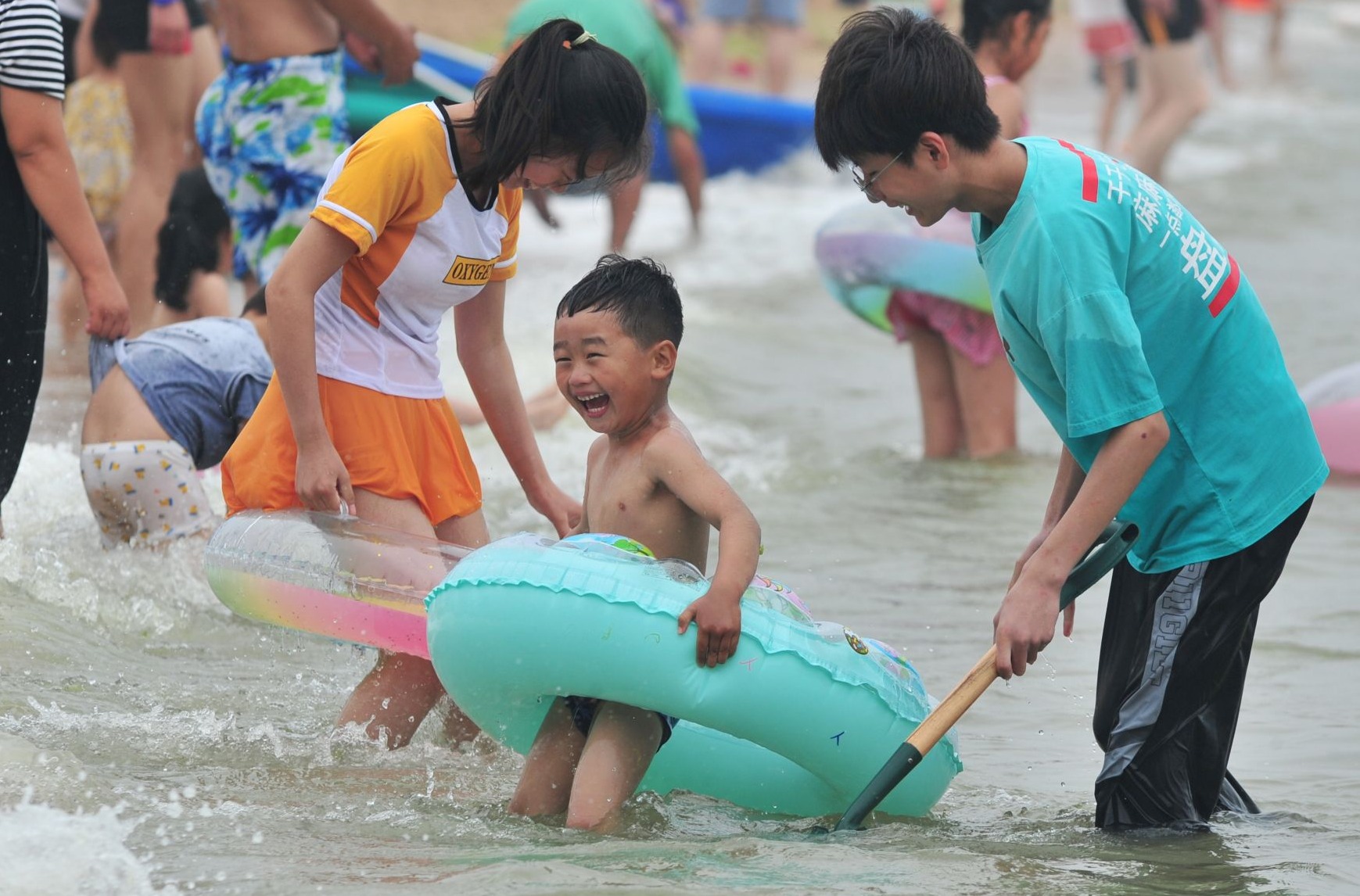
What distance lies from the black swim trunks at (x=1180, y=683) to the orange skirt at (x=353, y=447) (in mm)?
1487

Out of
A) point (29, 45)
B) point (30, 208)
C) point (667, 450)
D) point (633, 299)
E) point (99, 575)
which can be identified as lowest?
point (99, 575)

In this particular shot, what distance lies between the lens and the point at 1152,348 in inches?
122

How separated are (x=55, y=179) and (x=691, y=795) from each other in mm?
2181

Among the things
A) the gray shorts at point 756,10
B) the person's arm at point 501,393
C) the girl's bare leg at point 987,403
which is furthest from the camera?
the gray shorts at point 756,10

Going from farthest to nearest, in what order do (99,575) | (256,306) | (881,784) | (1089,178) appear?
(256,306)
(99,575)
(881,784)
(1089,178)

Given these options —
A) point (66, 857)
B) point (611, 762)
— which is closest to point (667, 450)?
point (611, 762)

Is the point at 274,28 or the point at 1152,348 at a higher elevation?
the point at 274,28

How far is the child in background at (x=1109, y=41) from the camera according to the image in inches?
533

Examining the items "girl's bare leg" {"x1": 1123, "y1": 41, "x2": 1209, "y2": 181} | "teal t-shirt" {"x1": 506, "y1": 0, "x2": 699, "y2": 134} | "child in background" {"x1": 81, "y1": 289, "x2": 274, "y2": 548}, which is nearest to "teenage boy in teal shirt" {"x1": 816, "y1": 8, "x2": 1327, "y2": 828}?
"child in background" {"x1": 81, "y1": 289, "x2": 274, "y2": 548}

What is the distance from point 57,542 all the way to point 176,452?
20.4 inches

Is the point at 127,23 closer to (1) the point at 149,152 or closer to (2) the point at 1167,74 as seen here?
(1) the point at 149,152

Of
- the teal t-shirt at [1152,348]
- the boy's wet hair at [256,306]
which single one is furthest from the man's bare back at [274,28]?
the teal t-shirt at [1152,348]

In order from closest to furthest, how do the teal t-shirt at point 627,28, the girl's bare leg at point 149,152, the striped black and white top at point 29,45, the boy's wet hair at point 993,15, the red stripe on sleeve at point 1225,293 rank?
the red stripe on sleeve at point 1225,293 → the striped black and white top at point 29,45 → the boy's wet hair at point 993,15 → the girl's bare leg at point 149,152 → the teal t-shirt at point 627,28

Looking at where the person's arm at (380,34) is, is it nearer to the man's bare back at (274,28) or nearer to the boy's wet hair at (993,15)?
the man's bare back at (274,28)
